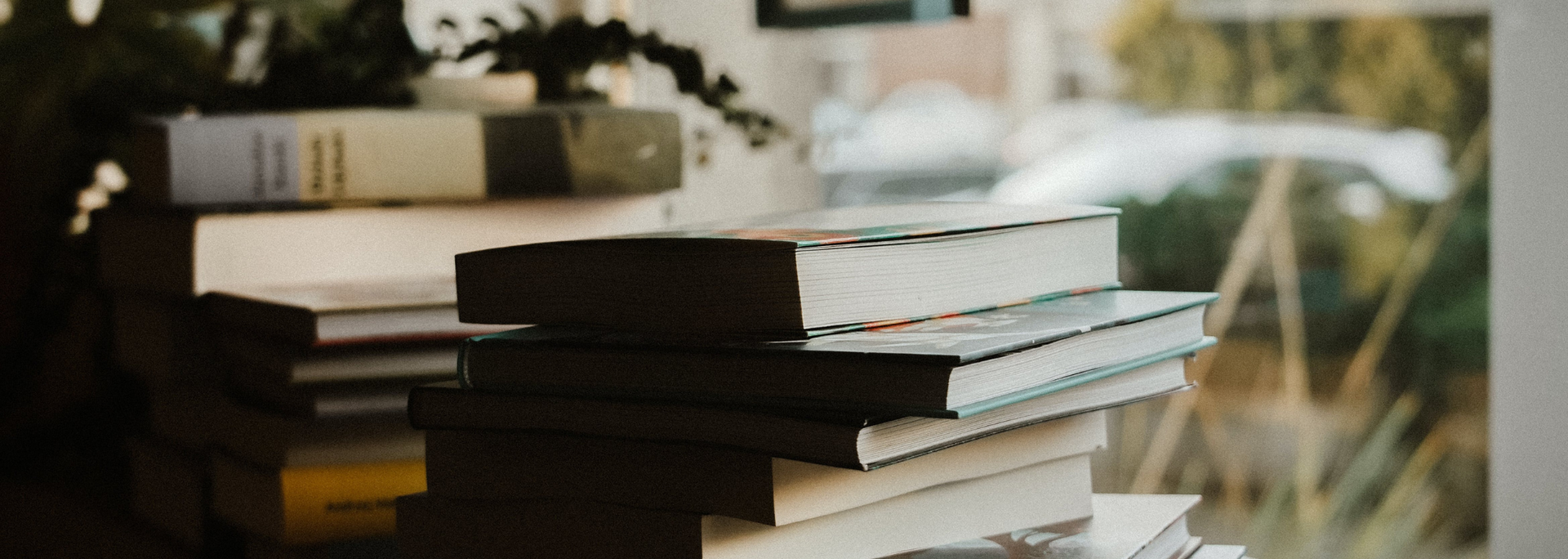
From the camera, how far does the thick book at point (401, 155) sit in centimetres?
78

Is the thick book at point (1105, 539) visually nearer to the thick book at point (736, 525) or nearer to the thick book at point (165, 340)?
the thick book at point (736, 525)

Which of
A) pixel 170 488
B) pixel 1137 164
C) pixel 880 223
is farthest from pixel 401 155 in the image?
pixel 1137 164

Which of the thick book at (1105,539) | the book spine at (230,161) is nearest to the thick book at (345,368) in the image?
the book spine at (230,161)

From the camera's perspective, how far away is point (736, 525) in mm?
486

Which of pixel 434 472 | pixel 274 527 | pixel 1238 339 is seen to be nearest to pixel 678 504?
pixel 434 472

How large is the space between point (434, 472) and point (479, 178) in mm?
319

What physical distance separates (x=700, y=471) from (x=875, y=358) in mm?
100

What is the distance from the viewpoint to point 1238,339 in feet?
4.12

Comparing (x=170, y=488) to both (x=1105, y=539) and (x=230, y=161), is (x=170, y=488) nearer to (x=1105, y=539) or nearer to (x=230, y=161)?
(x=230, y=161)

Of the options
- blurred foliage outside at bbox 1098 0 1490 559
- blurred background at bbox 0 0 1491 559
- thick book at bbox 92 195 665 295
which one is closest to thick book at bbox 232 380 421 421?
thick book at bbox 92 195 665 295

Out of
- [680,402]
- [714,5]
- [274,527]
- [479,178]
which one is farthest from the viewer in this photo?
[714,5]

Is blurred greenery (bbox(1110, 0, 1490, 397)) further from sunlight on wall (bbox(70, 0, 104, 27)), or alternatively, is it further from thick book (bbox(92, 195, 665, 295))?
sunlight on wall (bbox(70, 0, 104, 27))

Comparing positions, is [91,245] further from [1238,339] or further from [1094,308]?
[1238,339]

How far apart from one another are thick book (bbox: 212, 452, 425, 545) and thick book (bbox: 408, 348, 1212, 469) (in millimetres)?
175
